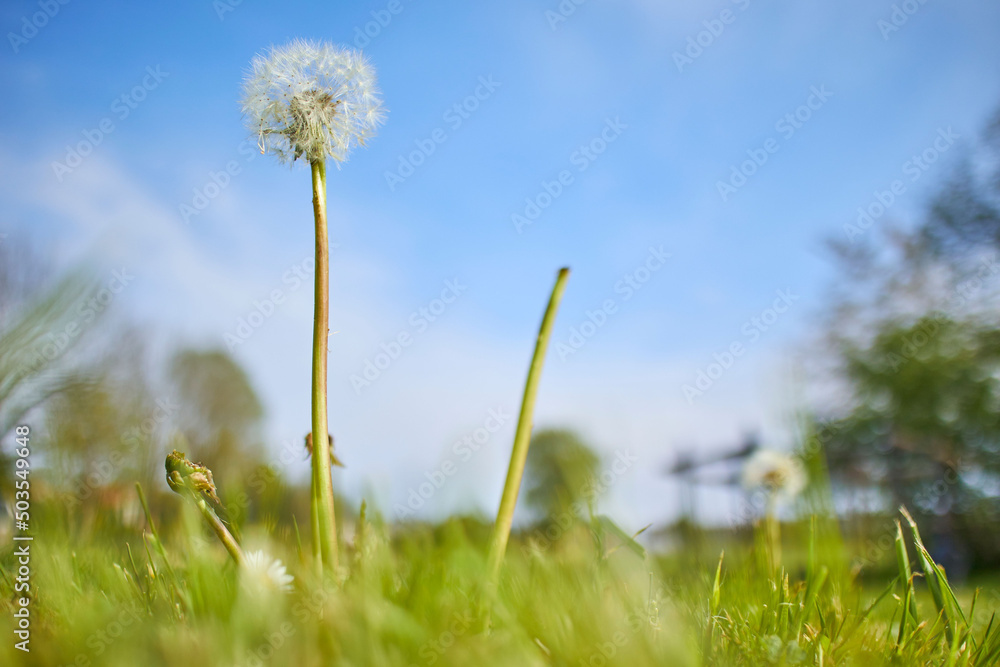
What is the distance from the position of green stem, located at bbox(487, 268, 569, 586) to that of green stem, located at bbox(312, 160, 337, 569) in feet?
0.92

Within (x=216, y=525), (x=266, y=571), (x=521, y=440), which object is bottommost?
(x=266, y=571)

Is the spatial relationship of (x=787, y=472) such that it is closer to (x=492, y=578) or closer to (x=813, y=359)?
(x=492, y=578)

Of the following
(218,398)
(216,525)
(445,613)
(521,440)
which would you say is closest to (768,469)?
(521,440)

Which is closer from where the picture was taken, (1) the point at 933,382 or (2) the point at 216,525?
(2) the point at 216,525

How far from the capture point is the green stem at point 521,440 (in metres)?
0.99

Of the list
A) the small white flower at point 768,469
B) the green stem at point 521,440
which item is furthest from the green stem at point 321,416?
the small white flower at point 768,469

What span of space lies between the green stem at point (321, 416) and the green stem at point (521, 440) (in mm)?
281

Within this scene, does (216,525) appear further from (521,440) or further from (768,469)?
(768,469)

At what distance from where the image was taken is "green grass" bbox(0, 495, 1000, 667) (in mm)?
752

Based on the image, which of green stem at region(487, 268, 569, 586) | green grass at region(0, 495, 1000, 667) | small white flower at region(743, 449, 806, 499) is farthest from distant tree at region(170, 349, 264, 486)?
green stem at region(487, 268, 569, 586)

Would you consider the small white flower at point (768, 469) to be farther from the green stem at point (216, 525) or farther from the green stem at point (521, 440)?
the green stem at point (216, 525)

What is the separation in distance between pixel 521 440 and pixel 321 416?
13.9 inches

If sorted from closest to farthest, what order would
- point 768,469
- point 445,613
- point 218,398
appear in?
1. point 445,613
2. point 768,469
3. point 218,398

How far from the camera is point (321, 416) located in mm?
1045
